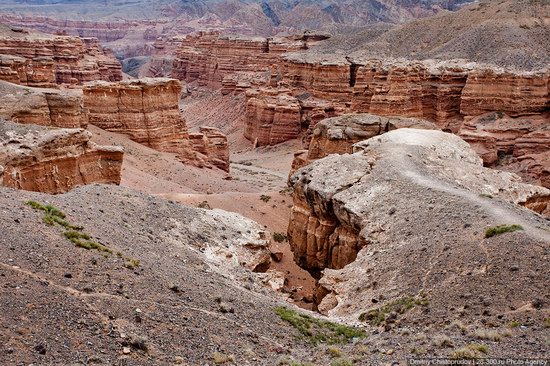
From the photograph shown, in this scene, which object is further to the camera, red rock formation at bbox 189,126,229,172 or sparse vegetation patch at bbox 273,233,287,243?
red rock formation at bbox 189,126,229,172

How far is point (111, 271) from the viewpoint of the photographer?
13.2 m

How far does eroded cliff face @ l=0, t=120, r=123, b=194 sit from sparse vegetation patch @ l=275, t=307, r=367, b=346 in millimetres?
12734

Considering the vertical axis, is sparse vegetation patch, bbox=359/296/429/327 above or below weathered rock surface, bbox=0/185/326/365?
below

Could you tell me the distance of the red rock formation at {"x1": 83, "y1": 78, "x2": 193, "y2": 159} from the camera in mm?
41406

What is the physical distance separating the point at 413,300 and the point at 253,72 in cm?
7756

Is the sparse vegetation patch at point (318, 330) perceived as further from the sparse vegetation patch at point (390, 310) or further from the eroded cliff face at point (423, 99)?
the eroded cliff face at point (423, 99)

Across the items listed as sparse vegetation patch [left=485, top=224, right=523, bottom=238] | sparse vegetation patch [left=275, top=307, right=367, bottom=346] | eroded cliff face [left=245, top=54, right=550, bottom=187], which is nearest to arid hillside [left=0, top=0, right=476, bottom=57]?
eroded cliff face [left=245, top=54, right=550, bottom=187]

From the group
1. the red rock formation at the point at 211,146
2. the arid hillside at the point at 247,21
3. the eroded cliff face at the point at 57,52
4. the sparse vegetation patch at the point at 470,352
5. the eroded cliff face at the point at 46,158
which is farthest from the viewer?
the arid hillside at the point at 247,21

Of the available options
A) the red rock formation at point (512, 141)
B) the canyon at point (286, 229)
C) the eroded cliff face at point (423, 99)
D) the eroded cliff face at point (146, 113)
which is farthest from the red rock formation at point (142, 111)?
the red rock formation at point (512, 141)

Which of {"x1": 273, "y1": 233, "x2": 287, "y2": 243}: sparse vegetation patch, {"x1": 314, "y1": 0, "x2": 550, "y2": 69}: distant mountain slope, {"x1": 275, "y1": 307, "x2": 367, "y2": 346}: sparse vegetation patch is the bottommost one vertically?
{"x1": 273, "y1": 233, "x2": 287, "y2": 243}: sparse vegetation patch

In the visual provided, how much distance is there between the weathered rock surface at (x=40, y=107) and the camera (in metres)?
32.9

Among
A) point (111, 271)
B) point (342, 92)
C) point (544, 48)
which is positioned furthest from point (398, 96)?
point (111, 271)

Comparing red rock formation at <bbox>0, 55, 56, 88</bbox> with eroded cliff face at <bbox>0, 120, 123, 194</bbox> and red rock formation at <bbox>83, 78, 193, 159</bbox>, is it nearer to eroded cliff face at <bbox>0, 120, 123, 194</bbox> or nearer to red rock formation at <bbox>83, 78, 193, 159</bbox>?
red rock formation at <bbox>83, 78, 193, 159</bbox>

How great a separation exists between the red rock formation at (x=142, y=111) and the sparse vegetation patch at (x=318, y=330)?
30249 mm
